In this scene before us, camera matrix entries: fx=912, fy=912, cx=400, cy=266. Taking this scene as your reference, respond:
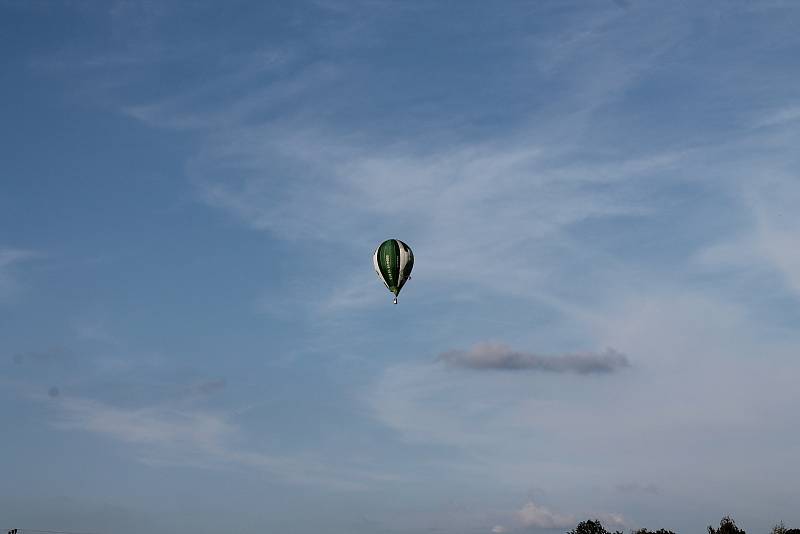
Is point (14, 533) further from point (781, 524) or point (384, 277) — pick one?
point (781, 524)

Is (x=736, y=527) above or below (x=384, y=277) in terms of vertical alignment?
below

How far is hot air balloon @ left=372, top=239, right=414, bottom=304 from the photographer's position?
431 feet

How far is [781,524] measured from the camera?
176m

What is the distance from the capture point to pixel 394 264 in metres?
131

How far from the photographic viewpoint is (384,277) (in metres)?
132

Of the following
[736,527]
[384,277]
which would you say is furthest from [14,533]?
[736,527]

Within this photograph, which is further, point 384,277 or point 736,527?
point 736,527

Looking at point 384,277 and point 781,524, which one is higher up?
point 384,277

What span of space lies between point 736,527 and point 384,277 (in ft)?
326

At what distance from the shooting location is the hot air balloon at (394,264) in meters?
131

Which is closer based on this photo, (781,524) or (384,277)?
(384,277)

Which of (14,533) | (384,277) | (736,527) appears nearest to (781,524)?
(736,527)

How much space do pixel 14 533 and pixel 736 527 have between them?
133554 mm

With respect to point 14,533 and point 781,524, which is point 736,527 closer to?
point 781,524
